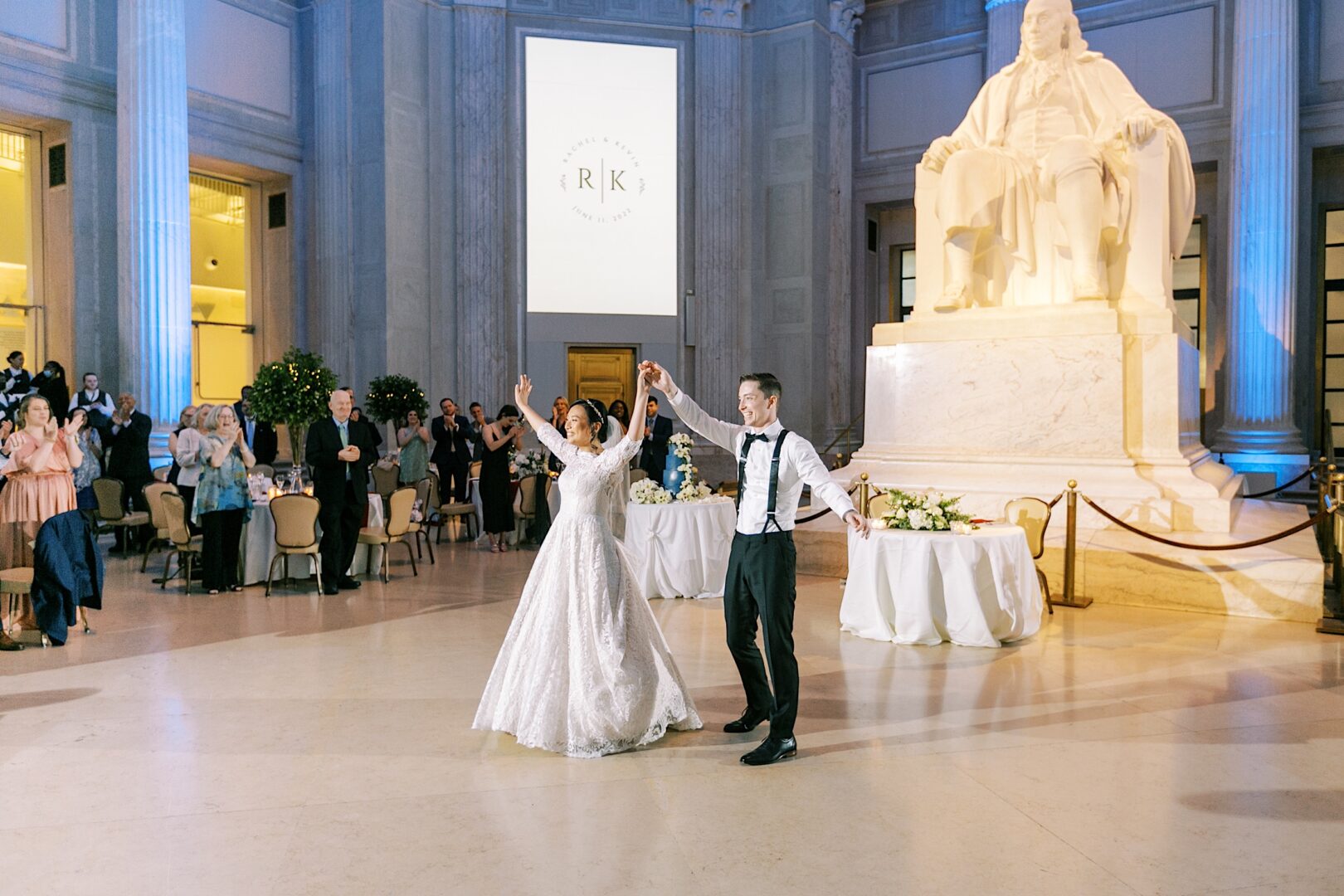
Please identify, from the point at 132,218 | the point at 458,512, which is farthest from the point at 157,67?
the point at 458,512

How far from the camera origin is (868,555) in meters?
6.36

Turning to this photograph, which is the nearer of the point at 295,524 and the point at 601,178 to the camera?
the point at 295,524

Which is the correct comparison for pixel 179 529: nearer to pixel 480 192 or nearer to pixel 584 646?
pixel 584 646

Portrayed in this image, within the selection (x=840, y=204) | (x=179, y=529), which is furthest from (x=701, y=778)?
(x=840, y=204)

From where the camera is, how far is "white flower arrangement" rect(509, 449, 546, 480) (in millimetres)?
10883

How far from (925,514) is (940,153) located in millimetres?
4031

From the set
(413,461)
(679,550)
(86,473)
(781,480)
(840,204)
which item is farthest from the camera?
(840,204)

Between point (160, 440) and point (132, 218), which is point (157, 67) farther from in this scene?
point (160, 440)

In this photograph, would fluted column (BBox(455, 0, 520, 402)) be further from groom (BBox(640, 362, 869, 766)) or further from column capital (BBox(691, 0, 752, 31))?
groom (BBox(640, 362, 869, 766))

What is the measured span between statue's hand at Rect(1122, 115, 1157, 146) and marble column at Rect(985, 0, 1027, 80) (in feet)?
25.1

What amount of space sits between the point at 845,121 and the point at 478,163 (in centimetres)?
621

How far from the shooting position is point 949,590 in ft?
20.0

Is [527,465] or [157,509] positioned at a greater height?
[527,465]

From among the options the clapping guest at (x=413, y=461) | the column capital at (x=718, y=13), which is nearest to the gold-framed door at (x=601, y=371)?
the clapping guest at (x=413, y=461)
